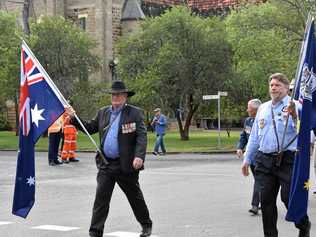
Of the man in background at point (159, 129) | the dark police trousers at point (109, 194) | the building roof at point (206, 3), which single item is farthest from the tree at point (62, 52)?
the dark police trousers at point (109, 194)

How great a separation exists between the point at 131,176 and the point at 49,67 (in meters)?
37.0

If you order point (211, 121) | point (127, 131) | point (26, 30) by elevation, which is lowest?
point (211, 121)

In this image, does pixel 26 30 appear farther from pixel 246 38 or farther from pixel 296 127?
pixel 296 127

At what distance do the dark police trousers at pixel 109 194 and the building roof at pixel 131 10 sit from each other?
56.2 m

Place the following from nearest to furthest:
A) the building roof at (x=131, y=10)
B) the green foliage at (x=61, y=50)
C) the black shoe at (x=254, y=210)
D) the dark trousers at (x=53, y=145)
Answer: the black shoe at (x=254, y=210) → the dark trousers at (x=53, y=145) → the green foliage at (x=61, y=50) → the building roof at (x=131, y=10)

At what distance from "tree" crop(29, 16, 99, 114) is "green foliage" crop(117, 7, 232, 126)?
570cm

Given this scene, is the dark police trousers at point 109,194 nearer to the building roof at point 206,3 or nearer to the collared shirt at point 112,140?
the collared shirt at point 112,140

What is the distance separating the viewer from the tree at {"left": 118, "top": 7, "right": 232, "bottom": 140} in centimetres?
3922

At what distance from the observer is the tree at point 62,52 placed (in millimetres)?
44344

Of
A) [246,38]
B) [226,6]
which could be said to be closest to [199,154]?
[246,38]

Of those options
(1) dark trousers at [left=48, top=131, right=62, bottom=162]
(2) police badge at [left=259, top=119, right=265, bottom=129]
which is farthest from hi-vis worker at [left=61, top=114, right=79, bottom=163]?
(2) police badge at [left=259, top=119, right=265, bottom=129]

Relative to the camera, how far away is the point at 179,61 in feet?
129

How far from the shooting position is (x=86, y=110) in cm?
4491

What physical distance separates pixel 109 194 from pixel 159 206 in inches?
136
